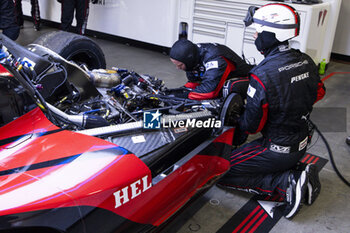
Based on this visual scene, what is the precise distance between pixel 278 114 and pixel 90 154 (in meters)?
1.44

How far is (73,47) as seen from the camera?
3297mm

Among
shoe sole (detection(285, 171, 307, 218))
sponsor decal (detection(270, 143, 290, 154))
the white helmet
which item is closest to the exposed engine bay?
sponsor decal (detection(270, 143, 290, 154))

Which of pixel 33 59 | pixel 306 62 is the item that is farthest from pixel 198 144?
pixel 33 59

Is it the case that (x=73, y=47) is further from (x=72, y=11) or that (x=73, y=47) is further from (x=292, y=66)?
(x=72, y=11)

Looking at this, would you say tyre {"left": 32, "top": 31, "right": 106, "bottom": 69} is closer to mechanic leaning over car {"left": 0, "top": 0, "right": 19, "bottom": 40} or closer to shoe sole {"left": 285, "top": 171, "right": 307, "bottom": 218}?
mechanic leaning over car {"left": 0, "top": 0, "right": 19, "bottom": 40}

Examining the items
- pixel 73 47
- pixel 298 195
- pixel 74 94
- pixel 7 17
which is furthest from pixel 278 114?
pixel 7 17

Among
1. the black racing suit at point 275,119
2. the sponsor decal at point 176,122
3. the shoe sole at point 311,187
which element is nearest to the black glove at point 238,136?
the black racing suit at point 275,119

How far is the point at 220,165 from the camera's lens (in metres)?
2.64

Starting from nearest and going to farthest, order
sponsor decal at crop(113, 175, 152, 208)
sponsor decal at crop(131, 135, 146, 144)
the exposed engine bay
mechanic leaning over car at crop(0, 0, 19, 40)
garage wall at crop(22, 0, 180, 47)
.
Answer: sponsor decal at crop(113, 175, 152, 208) < the exposed engine bay < sponsor decal at crop(131, 135, 146, 144) < mechanic leaning over car at crop(0, 0, 19, 40) < garage wall at crop(22, 0, 180, 47)

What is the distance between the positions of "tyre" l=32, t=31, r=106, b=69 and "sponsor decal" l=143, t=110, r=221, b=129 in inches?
56.1

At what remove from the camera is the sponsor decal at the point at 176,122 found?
2191mm

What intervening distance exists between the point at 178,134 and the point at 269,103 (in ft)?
2.33

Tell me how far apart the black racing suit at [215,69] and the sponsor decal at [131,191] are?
1573 mm

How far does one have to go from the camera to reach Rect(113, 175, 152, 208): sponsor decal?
170 cm
